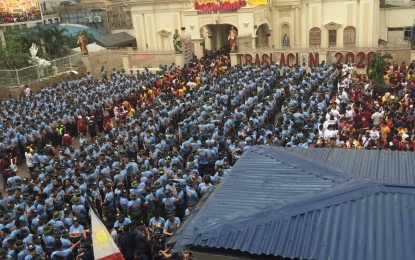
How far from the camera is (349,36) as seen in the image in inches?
1240

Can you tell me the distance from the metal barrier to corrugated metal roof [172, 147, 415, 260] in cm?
2462

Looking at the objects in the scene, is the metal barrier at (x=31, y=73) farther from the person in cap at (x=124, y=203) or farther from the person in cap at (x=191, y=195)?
the person in cap at (x=191, y=195)

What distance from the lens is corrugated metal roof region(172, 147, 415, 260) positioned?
3.93 metres

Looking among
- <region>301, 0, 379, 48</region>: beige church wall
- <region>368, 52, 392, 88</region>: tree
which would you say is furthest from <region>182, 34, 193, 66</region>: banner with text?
<region>368, 52, 392, 88</region>: tree

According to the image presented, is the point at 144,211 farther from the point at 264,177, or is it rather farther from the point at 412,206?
the point at 412,206

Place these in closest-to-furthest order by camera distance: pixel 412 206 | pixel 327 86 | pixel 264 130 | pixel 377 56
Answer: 1. pixel 412 206
2. pixel 264 130
3. pixel 327 86
4. pixel 377 56

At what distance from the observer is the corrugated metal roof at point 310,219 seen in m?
3.93

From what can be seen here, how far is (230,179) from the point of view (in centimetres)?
547

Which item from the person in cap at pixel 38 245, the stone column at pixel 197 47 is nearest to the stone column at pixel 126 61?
the stone column at pixel 197 47

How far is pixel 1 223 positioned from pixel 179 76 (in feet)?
49.4

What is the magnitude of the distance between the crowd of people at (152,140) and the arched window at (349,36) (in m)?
10.3

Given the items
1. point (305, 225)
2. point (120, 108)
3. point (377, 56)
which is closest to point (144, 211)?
point (305, 225)

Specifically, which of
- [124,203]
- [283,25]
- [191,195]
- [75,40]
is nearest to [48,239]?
[124,203]

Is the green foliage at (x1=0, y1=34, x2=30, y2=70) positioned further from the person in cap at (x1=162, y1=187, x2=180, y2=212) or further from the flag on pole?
the flag on pole
